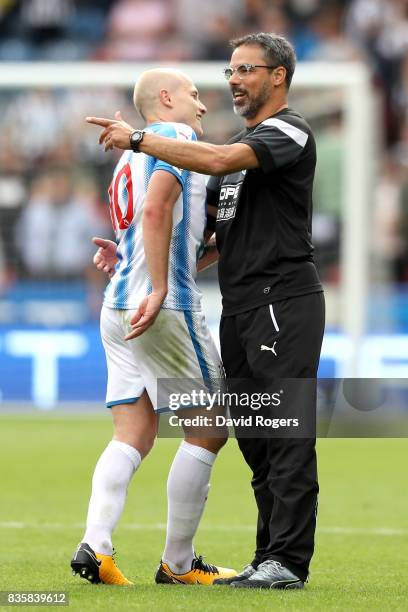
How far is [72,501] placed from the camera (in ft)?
31.0

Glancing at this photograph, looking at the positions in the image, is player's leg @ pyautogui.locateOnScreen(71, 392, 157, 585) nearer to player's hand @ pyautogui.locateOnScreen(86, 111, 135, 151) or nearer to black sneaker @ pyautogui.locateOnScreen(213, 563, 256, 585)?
black sneaker @ pyautogui.locateOnScreen(213, 563, 256, 585)

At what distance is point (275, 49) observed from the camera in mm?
6023

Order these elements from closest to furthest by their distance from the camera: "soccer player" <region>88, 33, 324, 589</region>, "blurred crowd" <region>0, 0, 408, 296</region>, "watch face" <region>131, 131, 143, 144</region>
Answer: "watch face" <region>131, 131, 143, 144</region> → "soccer player" <region>88, 33, 324, 589</region> → "blurred crowd" <region>0, 0, 408, 296</region>

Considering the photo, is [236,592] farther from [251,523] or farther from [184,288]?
[251,523]

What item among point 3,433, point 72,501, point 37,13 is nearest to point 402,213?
point 3,433

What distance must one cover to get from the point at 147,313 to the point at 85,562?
1042 millimetres

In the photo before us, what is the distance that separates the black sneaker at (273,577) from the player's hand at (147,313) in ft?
3.53

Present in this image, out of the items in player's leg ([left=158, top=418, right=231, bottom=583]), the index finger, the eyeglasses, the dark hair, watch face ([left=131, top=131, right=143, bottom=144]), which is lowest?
player's leg ([left=158, top=418, right=231, bottom=583])

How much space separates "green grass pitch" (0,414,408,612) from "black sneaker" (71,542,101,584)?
3.4 inches

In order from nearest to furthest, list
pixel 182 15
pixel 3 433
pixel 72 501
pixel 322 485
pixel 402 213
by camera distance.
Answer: pixel 72 501
pixel 322 485
pixel 3 433
pixel 402 213
pixel 182 15

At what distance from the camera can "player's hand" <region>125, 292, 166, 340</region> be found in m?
5.93

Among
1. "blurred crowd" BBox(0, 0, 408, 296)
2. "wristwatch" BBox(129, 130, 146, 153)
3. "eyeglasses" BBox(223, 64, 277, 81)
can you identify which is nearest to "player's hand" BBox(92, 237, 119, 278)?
"wristwatch" BBox(129, 130, 146, 153)

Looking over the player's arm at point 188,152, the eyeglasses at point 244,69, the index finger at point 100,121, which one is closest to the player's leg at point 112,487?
the player's arm at point 188,152

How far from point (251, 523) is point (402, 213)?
959cm
